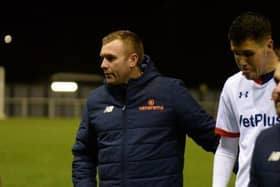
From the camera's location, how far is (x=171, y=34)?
3825cm

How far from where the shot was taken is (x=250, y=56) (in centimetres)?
298

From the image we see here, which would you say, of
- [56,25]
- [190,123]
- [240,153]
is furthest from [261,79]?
[56,25]

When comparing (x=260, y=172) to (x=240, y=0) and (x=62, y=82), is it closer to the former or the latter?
(x=240, y=0)

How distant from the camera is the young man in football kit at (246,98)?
3.00 m

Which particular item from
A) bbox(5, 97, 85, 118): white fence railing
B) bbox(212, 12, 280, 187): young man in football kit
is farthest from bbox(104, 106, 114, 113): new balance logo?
bbox(5, 97, 85, 118): white fence railing

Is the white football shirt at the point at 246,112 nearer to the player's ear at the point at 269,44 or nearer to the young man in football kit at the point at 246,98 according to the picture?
the young man in football kit at the point at 246,98

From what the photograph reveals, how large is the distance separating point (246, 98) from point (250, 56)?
321 millimetres

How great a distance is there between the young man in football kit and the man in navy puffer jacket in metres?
0.47

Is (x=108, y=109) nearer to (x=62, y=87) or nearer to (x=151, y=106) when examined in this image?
(x=151, y=106)

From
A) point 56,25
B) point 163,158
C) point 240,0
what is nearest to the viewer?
point 163,158

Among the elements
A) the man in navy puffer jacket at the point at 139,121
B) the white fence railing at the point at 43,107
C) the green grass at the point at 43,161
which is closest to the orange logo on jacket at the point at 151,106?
the man in navy puffer jacket at the point at 139,121

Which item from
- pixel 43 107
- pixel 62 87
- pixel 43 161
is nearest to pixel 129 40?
pixel 43 161

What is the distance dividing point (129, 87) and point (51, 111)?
Answer: 34.2 metres

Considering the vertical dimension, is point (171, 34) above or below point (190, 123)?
above
